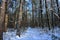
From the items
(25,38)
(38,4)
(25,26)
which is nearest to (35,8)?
(38,4)

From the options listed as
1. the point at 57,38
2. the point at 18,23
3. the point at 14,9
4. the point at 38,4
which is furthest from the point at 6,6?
Result: the point at 57,38

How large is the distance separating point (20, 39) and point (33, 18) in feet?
1.14

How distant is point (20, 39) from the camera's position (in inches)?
81.1

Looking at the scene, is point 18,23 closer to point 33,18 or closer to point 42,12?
point 33,18

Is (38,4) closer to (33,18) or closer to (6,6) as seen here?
(33,18)

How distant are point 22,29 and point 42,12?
0.38 metres

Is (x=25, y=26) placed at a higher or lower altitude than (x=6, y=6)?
lower

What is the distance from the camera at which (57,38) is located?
2074mm

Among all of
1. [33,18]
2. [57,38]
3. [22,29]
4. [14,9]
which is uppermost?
[14,9]

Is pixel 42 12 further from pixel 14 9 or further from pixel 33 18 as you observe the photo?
pixel 14 9

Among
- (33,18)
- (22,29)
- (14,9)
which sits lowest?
(22,29)

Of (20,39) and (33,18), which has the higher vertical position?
(33,18)

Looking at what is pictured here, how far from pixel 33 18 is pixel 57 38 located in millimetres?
436

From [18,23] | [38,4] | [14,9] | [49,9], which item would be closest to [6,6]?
[14,9]
